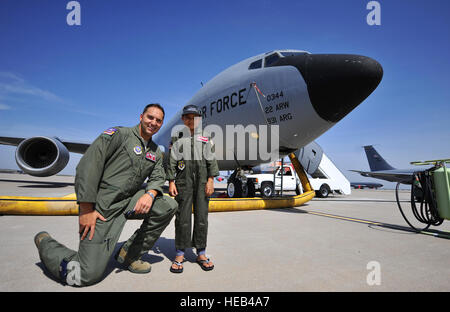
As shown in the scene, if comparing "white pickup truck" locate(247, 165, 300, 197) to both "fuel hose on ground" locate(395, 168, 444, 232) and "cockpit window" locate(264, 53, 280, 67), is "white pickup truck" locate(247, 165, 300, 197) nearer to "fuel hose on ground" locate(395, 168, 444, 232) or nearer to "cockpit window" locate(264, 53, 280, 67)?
"cockpit window" locate(264, 53, 280, 67)

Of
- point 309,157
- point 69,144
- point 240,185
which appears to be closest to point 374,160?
point 309,157

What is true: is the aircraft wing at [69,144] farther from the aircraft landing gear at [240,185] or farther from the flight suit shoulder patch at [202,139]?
the flight suit shoulder patch at [202,139]

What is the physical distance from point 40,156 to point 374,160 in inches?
1511

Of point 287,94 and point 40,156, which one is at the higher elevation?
point 287,94

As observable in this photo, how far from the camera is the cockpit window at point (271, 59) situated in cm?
559

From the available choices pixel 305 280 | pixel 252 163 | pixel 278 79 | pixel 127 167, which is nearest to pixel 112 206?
pixel 127 167

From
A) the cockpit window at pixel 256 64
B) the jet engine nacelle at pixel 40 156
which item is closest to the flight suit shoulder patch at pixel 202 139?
the cockpit window at pixel 256 64

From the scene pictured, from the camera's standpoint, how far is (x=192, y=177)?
2447mm

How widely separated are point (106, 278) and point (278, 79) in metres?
4.78

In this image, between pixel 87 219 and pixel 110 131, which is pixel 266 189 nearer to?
pixel 110 131

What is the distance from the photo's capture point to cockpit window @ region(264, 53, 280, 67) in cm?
559

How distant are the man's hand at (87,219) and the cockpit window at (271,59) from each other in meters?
5.20

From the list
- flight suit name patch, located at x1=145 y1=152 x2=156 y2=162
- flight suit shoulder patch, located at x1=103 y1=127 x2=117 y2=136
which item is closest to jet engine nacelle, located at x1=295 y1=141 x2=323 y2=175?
flight suit name patch, located at x1=145 y1=152 x2=156 y2=162

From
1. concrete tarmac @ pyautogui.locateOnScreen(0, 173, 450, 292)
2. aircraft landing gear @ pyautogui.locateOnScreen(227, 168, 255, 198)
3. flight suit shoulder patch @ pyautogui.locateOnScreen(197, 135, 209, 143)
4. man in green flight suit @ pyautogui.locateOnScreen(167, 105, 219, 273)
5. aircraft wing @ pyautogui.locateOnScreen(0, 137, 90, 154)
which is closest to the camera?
concrete tarmac @ pyautogui.locateOnScreen(0, 173, 450, 292)
